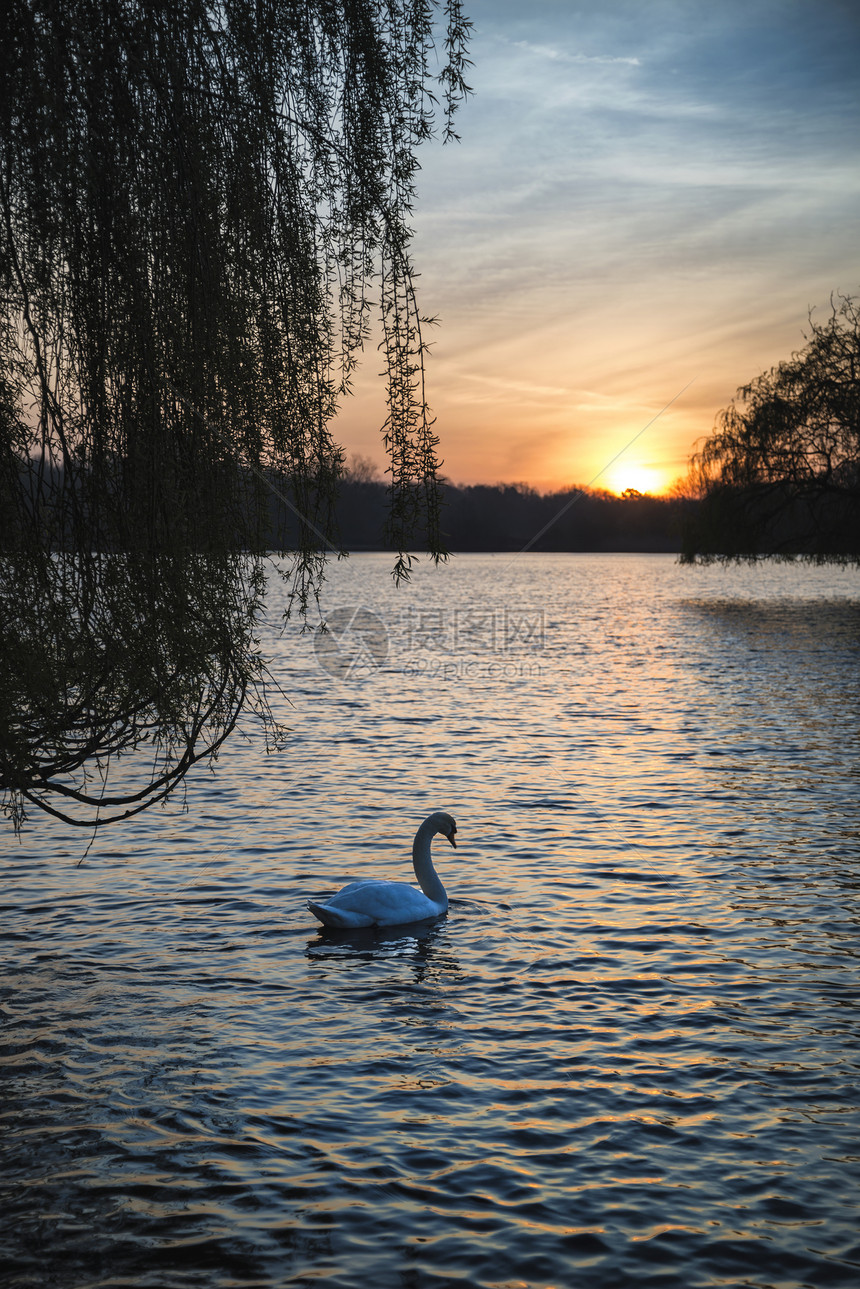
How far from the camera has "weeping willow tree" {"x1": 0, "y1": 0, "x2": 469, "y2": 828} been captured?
459 centimetres

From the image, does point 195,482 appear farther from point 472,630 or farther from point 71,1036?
point 472,630

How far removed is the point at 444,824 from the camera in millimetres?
11500

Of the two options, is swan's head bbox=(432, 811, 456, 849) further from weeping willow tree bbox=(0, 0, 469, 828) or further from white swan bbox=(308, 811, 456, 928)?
weeping willow tree bbox=(0, 0, 469, 828)

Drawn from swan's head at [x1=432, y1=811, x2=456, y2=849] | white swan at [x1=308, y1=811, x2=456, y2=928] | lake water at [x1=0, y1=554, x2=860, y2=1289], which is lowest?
lake water at [x1=0, y1=554, x2=860, y2=1289]

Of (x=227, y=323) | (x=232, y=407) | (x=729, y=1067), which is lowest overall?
(x=729, y=1067)

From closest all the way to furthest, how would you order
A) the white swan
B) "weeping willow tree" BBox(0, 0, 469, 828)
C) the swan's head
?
"weeping willow tree" BBox(0, 0, 469, 828), the white swan, the swan's head

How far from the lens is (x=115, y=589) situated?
17.1ft

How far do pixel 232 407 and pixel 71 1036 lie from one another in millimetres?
4521

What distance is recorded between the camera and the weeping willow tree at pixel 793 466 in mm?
46281

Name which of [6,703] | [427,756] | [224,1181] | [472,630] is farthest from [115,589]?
[472,630]

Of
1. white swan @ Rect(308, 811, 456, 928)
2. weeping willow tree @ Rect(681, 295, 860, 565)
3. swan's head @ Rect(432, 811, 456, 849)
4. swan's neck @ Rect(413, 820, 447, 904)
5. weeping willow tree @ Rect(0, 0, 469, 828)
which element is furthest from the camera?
weeping willow tree @ Rect(681, 295, 860, 565)

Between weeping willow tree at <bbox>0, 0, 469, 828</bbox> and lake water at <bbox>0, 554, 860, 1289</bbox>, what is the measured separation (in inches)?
85.2

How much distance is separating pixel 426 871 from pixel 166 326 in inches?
267

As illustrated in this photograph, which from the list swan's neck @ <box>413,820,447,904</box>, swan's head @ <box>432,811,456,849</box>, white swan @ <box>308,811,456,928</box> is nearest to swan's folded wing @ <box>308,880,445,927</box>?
white swan @ <box>308,811,456,928</box>
